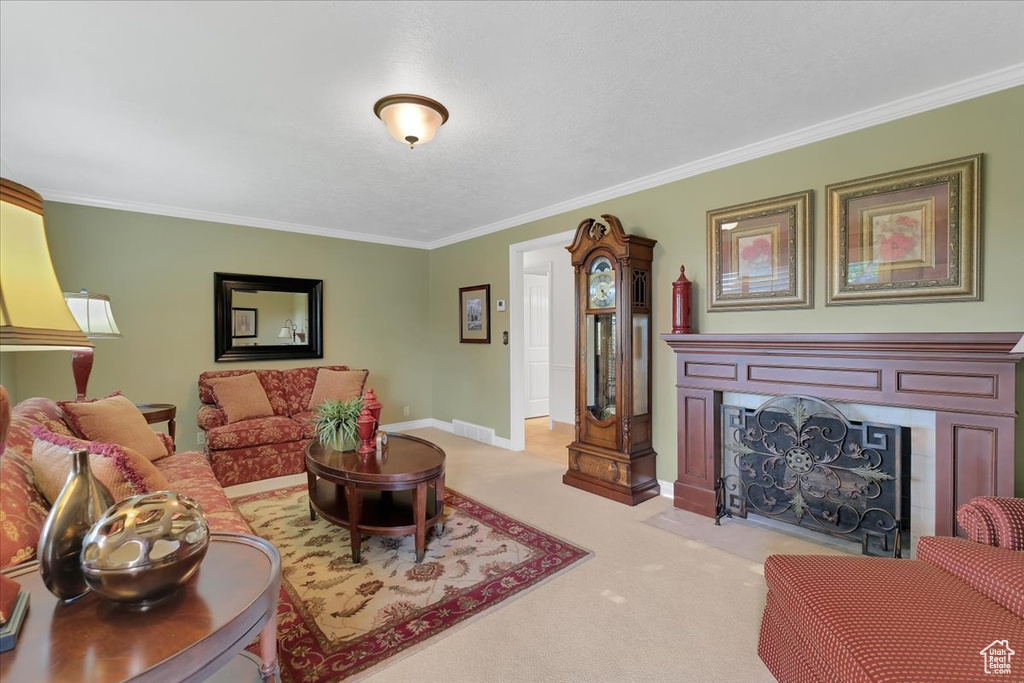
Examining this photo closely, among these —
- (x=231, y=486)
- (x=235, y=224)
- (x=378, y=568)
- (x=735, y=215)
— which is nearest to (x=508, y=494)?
(x=378, y=568)

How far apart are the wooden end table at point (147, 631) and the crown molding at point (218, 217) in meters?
4.11

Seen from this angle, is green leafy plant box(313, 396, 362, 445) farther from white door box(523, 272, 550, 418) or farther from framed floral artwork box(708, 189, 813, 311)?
white door box(523, 272, 550, 418)

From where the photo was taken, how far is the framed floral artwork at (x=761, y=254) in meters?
2.89

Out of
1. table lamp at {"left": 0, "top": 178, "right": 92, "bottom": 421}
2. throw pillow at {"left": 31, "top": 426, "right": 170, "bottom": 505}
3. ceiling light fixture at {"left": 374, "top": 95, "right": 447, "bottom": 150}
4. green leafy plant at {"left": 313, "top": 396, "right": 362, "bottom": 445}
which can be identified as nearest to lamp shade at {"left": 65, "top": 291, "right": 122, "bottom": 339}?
green leafy plant at {"left": 313, "top": 396, "right": 362, "bottom": 445}

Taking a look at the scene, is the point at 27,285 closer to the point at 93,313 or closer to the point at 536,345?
the point at 93,313

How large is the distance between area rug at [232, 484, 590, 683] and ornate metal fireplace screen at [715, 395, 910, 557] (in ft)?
4.30

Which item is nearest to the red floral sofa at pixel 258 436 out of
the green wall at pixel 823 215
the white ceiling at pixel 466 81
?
the white ceiling at pixel 466 81

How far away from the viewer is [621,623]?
201cm

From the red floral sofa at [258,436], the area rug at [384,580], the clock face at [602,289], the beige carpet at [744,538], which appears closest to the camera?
the area rug at [384,580]

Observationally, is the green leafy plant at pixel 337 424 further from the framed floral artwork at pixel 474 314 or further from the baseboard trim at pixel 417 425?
the baseboard trim at pixel 417 425

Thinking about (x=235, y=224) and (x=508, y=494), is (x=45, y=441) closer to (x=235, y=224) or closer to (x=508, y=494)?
(x=508, y=494)

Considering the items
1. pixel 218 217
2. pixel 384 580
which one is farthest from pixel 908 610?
pixel 218 217

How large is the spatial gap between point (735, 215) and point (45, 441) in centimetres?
380

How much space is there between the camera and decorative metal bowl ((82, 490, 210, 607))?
3.34 ft
